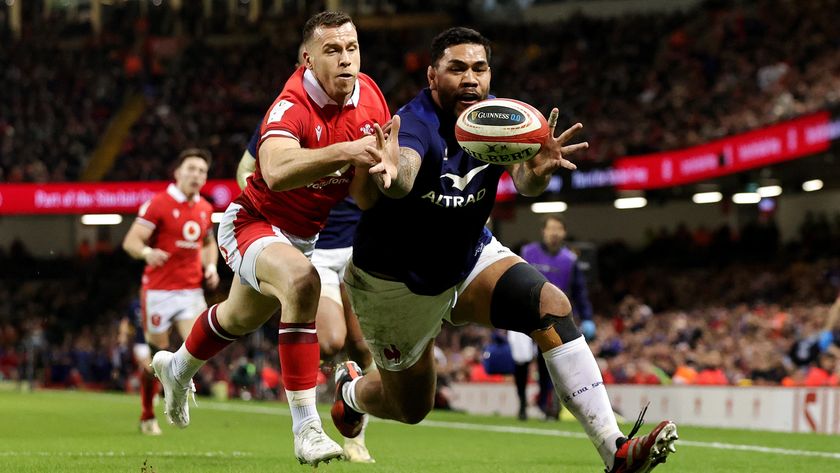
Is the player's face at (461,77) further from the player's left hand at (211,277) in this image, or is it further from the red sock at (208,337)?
the player's left hand at (211,277)

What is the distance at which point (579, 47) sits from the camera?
32281 mm

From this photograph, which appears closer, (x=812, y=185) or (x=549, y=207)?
(x=812, y=185)

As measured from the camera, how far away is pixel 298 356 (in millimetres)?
6445

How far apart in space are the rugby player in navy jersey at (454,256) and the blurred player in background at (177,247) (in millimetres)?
5703

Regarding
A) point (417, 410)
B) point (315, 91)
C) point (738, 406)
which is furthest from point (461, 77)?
point (738, 406)

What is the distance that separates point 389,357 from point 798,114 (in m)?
15.2

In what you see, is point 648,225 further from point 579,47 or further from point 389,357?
point 389,357

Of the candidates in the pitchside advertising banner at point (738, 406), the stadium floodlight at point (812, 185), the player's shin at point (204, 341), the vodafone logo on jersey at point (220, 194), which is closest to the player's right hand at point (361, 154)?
the player's shin at point (204, 341)

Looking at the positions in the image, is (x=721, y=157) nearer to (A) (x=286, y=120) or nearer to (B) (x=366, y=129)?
(B) (x=366, y=129)

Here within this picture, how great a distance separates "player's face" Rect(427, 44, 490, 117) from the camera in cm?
587

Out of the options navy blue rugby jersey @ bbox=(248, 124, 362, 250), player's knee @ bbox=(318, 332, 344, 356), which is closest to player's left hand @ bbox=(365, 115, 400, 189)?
player's knee @ bbox=(318, 332, 344, 356)

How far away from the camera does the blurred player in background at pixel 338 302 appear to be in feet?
27.6

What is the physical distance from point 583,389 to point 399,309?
0.98 meters

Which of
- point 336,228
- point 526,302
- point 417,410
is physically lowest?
point 417,410
